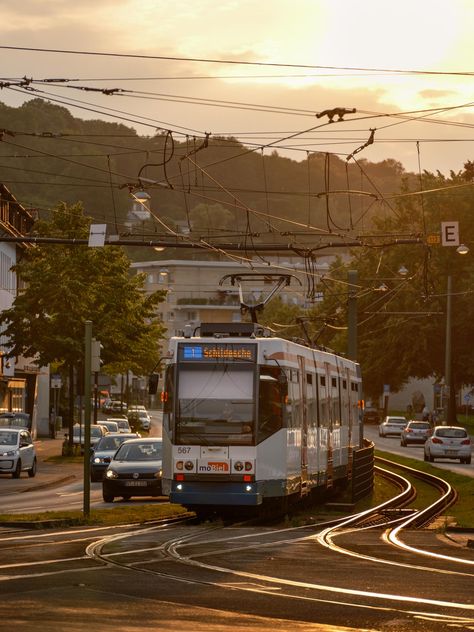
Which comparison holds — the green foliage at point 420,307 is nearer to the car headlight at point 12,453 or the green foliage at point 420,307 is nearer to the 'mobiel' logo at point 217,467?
the car headlight at point 12,453

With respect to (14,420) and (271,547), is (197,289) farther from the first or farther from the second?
(271,547)

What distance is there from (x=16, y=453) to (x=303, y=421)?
59.1 ft

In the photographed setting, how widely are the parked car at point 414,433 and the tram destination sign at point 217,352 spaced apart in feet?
185

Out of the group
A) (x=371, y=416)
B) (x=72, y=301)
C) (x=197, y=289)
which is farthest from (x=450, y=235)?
(x=197, y=289)

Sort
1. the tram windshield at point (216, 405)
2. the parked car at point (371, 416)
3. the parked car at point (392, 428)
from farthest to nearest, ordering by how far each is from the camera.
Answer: the parked car at point (371, 416)
the parked car at point (392, 428)
the tram windshield at point (216, 405)

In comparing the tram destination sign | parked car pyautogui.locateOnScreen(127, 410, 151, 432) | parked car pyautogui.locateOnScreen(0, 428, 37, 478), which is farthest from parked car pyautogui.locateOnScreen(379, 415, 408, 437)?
the tram destination sign

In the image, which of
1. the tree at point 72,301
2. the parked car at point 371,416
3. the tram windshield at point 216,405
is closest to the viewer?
the tram windshield at point 216,405

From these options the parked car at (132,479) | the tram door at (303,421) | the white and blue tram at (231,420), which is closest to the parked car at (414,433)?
the parked car at (132,479)

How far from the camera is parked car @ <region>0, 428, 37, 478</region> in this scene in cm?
4616

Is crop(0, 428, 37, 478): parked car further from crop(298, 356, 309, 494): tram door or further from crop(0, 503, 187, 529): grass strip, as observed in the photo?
crop(298, 356, 309, 494): tram door

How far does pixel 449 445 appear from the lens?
62.8 meters

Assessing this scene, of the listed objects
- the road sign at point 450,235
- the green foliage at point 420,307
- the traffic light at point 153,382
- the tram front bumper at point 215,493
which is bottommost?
the tram front bumper at point 215,493

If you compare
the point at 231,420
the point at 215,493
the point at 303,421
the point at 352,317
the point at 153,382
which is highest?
the point at 352,317

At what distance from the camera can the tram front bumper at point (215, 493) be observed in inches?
1051
